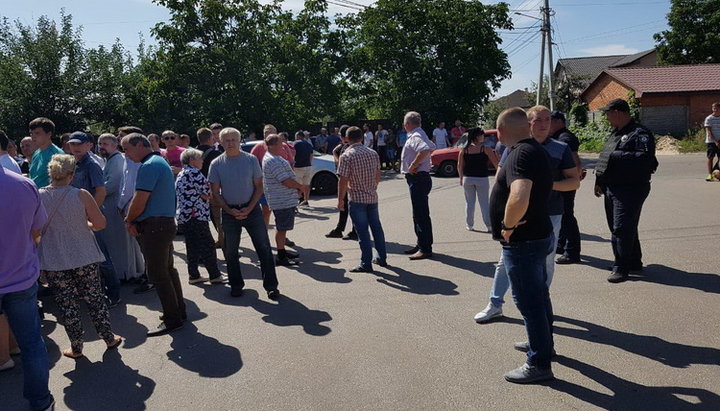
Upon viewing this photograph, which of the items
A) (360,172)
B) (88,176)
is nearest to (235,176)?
(88,176)

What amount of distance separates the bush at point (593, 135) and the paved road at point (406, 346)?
891 inches

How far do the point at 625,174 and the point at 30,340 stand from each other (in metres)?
5.78

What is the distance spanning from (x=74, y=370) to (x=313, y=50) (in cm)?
2233

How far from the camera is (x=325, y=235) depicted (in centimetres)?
987

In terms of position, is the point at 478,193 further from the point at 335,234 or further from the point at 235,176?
the point at 235,176

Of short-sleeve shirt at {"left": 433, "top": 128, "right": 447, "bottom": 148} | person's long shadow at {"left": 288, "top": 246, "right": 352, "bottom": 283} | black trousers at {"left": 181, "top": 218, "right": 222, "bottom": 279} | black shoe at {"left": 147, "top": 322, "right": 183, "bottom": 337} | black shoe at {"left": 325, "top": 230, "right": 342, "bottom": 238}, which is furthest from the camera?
short-sleeve shirt at {"left": 433, "top": 128, "right": 447, "bottom": 148}

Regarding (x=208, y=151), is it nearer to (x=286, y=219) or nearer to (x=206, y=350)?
(x=286, y=219)

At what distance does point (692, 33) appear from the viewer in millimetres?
42750

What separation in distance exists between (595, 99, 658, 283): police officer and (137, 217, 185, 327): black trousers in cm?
468

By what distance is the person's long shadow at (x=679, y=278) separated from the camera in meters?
6.03

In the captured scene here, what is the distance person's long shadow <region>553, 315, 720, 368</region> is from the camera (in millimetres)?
4285

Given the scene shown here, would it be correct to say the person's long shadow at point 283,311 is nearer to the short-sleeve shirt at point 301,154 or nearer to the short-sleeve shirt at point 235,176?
the short-sleeve shirt at point 235,176

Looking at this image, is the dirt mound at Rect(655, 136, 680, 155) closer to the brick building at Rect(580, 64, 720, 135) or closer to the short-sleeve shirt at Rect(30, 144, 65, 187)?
the brick building at Rect(580, 64, 720, 135)

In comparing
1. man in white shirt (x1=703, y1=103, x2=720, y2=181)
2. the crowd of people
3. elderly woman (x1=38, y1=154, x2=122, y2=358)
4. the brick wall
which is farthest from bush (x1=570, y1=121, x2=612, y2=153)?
elderly woman (x1=38, y1=154, x2=122, y2=358)
